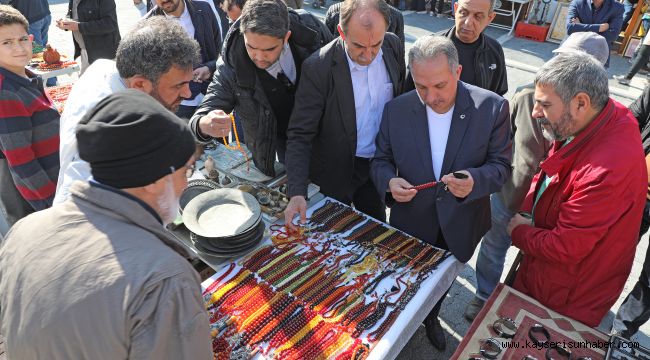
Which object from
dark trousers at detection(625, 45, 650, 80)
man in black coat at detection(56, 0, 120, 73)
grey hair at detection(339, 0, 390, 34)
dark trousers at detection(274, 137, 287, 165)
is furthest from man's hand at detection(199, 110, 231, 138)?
dark trousers at detection(625, 45, 650, 80)

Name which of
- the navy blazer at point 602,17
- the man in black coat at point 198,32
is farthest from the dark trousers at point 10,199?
the navy blazer at point 602,17

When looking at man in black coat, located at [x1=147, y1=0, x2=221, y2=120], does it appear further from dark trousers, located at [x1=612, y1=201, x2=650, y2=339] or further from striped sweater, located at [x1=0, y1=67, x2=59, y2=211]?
dark trousers, located at [x1=612, y1=201, x2=650, y2=339]

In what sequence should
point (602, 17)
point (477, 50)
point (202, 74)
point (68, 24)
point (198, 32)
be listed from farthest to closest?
1. point (602, 17)
2. point (68, 24)
3. point (198, 32)
4. point (202, 74)
5. point (477, 50)

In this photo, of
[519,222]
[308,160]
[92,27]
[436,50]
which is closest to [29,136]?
[308,160]

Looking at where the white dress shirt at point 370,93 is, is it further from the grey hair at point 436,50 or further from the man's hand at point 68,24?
the man's hand at point 68,24

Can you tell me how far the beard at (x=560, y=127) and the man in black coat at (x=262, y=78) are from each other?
1.58 meters

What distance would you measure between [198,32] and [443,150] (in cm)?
288

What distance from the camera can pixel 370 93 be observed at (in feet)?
8.87

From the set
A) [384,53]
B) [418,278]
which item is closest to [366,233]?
[418,278]

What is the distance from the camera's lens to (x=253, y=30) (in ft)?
7.88

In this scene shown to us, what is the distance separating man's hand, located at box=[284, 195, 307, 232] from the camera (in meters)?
2.34

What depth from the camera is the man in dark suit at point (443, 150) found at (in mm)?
2197

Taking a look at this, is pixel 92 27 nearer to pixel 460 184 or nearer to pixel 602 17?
pixel 460 184

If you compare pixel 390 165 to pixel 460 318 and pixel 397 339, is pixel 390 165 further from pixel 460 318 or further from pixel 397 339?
pixel 460 318
